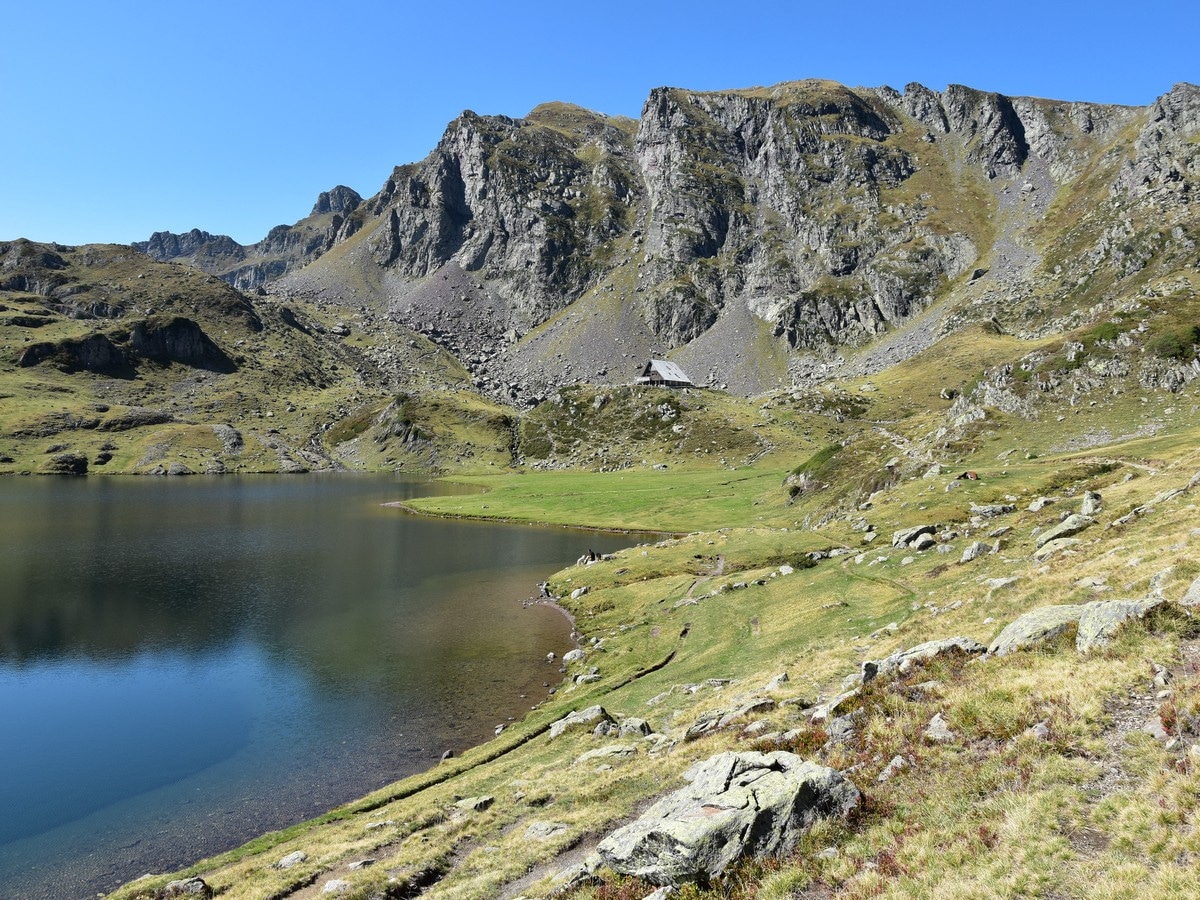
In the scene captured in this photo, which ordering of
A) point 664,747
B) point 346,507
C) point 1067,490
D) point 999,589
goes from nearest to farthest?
1. point 664,747
2. point 999,589
3. point 1067,490
4. point 346,507

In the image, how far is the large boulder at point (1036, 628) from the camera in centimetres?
2038

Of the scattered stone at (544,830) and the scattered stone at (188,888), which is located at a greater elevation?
the scattered stone at (544,830)

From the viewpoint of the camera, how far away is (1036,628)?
20.8m

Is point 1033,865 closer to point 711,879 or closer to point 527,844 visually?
point 711,879

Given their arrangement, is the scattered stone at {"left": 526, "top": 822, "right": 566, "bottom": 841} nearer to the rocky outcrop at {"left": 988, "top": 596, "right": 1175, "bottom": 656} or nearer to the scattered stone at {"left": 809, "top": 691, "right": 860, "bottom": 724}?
the scattered stone at {"left": 809, "top": 691, "right": 860, "bottom": 724}

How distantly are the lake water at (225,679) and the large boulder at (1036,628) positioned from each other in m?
31.7

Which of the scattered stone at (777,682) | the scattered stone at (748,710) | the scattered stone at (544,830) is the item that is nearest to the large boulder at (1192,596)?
the scattered stone at (748,710)

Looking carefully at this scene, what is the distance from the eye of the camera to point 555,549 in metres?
106

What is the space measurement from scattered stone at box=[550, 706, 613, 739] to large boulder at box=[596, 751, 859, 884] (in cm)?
1834

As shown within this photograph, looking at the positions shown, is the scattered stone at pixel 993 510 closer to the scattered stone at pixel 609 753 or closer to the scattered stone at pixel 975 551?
the scattered stone at pixel 975 551

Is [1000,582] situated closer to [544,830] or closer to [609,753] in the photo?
[609,753]

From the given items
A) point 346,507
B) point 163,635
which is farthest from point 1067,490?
point 346,507

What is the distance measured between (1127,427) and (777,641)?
200ft

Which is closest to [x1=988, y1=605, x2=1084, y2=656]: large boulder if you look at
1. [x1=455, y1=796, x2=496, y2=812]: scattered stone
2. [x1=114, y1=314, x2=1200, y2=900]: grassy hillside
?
[x1=114, y1=314, x2=1200, y2=900]: grassy hillside
